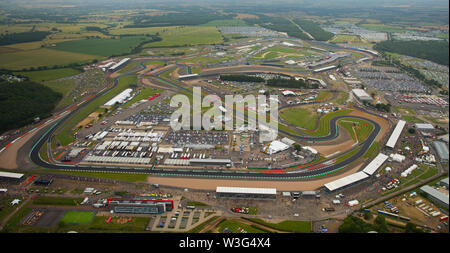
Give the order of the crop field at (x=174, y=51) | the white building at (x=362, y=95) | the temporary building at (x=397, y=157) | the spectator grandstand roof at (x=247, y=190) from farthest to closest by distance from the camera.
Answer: the crop field at (x=174, y=51), the white building at (x=362, y=95), the temporary building at (x=397, y=157), the spectator grandstand roof at (x=247, y=190)

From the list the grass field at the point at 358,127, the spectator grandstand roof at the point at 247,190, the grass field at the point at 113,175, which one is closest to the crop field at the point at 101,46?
the grass field at the point at 113,175

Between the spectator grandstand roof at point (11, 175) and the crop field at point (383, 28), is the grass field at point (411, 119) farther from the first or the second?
the crop field at point (383, 28)

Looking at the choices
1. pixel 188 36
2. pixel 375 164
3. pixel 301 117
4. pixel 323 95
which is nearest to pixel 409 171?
pixel 375 164

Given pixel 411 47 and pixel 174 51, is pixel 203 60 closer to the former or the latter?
pixel 174 51

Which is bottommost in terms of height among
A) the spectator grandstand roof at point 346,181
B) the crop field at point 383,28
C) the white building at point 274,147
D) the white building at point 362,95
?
the spectator grandstand roof at point 346,181

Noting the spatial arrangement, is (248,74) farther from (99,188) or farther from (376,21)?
(376,21)

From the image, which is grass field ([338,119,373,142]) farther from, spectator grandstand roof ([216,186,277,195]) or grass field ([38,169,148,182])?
grass field ([38,169,148,182])

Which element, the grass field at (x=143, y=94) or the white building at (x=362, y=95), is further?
the grass field at (x=143, y=94)
